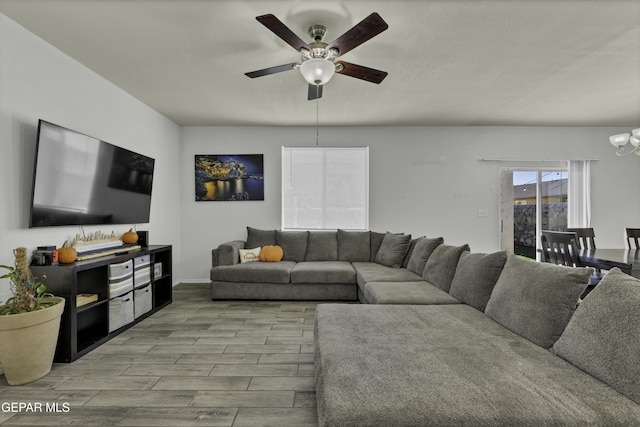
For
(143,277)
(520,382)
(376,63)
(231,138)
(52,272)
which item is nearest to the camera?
(520,382)

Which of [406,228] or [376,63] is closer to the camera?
[376,63]

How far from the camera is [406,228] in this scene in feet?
17.3

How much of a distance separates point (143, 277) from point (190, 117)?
7.97 ft

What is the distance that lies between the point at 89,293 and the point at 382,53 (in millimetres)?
3315

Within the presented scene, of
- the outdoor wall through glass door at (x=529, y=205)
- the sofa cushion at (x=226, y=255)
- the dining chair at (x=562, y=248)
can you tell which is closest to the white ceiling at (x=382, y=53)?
the outdoor wall through glass door at (x=529, y=205)

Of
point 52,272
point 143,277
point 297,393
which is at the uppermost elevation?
point 52,272

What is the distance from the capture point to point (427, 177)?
527cm

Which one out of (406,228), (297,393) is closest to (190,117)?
(406,228)

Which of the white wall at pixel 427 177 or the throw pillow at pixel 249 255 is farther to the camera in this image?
the white wall at pixel 427 177

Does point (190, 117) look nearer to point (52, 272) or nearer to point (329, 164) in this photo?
point (329, 164)

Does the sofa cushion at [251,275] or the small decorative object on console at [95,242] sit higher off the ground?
the small decorative object on console at [95,242]

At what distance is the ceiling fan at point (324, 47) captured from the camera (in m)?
1.96

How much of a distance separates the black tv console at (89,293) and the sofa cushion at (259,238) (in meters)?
1.20

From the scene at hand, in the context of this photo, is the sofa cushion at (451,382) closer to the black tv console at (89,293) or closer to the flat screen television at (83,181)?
the black tv console at (89,293)
